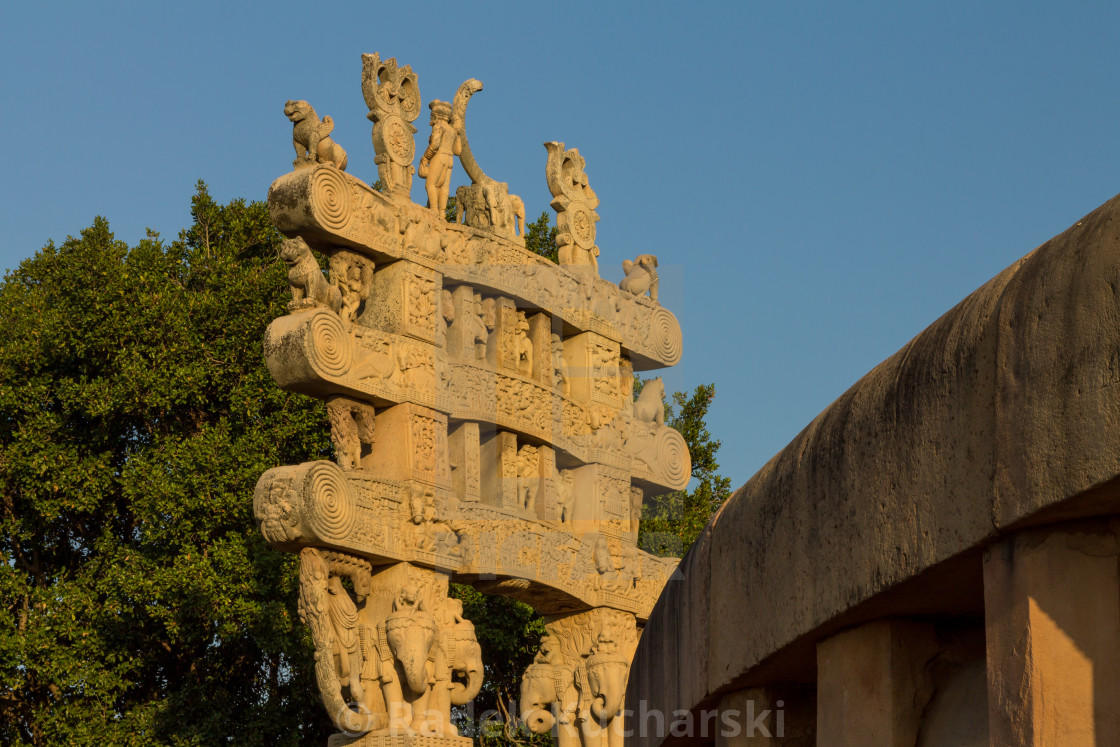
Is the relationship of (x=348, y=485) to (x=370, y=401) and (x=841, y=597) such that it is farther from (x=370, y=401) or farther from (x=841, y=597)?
(x=841, y=597)

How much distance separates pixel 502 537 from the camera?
12.0 meters


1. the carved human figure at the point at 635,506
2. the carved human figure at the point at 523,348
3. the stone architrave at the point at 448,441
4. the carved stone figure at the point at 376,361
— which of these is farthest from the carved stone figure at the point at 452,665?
the carved human figure at the point at 635,506

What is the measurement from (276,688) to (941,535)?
17068mm

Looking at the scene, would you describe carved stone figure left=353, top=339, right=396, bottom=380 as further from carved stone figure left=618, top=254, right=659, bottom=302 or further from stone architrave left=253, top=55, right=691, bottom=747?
carved stone figure left=618, top=254, right=659, bottom=302

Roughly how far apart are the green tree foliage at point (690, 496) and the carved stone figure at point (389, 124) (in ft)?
24.0

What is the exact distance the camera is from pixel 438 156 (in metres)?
12.8

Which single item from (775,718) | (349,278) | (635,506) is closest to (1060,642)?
(775,718)

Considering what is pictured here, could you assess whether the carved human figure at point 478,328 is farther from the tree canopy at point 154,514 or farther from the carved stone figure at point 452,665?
the tree canopy at point 154,514

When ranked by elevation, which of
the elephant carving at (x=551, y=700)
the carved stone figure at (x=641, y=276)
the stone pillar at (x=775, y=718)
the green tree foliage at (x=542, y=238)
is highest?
the green tree foliage at (x=542, y=238)

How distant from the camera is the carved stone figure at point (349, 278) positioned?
11562 mm

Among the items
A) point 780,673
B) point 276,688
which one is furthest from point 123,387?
point 780,673

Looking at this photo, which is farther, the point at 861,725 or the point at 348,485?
the point at 348,485

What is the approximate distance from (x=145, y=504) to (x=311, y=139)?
786 centimetres

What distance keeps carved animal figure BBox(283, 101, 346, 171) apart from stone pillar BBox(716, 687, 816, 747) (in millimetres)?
8267
